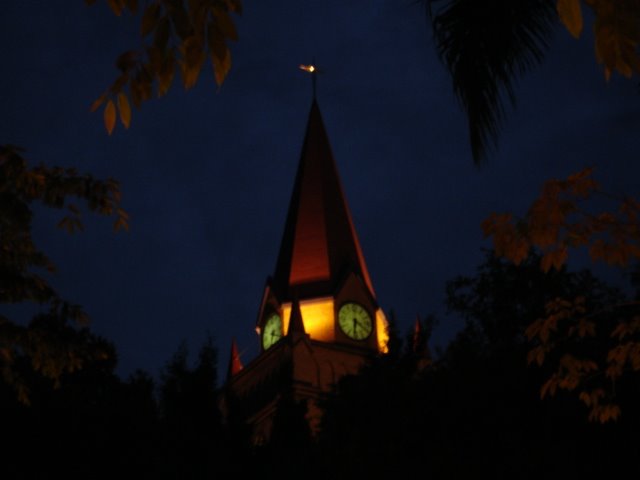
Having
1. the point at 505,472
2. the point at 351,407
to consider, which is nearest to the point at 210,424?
the point at 351,407

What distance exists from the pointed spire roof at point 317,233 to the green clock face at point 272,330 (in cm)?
164

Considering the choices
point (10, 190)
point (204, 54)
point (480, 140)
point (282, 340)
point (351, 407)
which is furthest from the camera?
point (282, 340)

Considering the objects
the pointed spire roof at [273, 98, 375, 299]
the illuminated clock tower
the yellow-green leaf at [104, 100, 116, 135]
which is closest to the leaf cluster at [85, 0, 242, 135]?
the yellow-green leaf at [104, 100, 116, 135]

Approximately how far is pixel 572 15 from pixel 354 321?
56191 mm

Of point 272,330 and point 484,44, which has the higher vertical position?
point 272,330

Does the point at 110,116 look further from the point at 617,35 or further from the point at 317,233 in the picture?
the point at 317,233

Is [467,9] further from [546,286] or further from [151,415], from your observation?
[151,415]

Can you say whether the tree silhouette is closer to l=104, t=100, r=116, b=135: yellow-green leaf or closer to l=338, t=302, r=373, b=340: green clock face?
l=104, t=100, r=116, b=135: yellow-green leaf

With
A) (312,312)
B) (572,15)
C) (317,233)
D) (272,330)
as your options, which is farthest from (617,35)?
(317,233)

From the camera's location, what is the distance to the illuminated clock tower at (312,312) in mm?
56594

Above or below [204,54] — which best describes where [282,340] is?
above

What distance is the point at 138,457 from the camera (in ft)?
95.1

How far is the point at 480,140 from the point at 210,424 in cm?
2753

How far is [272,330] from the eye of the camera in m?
59.5
